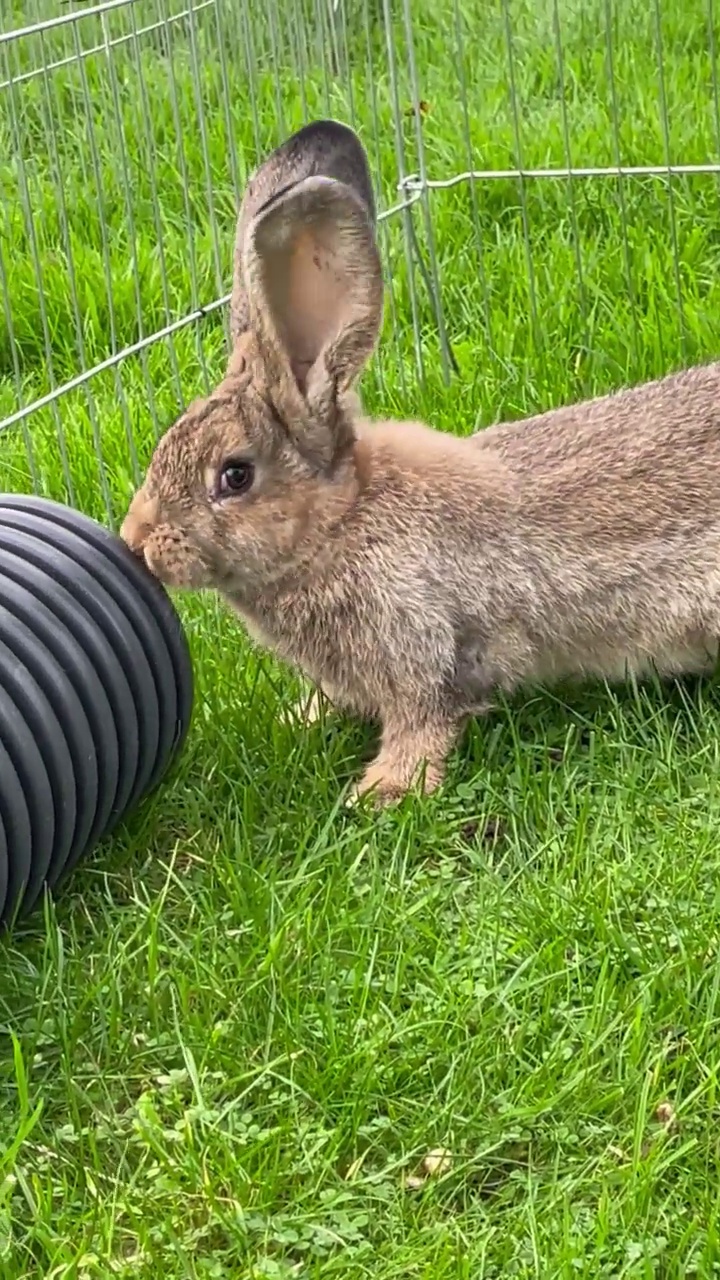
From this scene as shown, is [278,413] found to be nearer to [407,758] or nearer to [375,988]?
[407,758]

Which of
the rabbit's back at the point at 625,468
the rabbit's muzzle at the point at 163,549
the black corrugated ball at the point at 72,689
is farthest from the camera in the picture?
the rabbit's back at the point at 625,468

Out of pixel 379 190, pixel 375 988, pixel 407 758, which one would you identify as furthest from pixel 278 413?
pixel 379 190

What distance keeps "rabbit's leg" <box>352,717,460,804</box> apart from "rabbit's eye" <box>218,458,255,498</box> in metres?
0.46

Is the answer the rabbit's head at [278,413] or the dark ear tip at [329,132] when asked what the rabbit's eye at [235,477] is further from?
the dark ear tip at [329,132]

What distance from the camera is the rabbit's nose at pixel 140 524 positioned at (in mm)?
2627

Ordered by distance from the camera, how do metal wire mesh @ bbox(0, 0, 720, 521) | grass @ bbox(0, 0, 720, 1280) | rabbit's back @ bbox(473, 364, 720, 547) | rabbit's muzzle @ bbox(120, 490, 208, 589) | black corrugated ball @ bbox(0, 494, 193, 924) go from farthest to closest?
1. metal wire mesh @ bbox(0, 0, 720, 521)
2. rabbit's back @ bbox(473, 364, 720, 547)
3. rabbit's muzzle @ bbox(120, 490, 208, 589)
4. black corrugated ball @ bbox(0, 494, 193, 924)
5. grass @ bbox(0, 0, 720, 1280)

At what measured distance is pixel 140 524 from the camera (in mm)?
2639

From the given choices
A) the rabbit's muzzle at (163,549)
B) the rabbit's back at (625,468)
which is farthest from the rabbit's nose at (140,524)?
the rabbit's back at (625,468)

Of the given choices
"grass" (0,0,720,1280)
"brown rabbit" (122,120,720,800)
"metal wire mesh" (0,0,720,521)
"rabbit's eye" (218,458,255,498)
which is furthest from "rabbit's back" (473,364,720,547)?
"metal wire mesh" (0,0,720,521)

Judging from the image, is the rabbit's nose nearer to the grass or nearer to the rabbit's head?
the rabbit's head

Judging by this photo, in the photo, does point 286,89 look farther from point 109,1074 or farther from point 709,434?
point 109,1074

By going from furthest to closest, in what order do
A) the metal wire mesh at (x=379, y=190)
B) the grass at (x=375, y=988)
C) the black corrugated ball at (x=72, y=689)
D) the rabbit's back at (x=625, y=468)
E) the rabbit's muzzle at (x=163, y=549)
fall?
the metal wire mesh at (x=379, y=190) → the rabbit's back at (x=625, y=468) → the rabbit's muzzle at (x=163, y=549) → the black corrugated ball at (x=72, y=689) → the grass at (x=375, y=988)

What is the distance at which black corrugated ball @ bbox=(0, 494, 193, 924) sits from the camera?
2.27 m

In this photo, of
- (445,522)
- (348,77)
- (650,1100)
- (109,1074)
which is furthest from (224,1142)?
(348,77)
